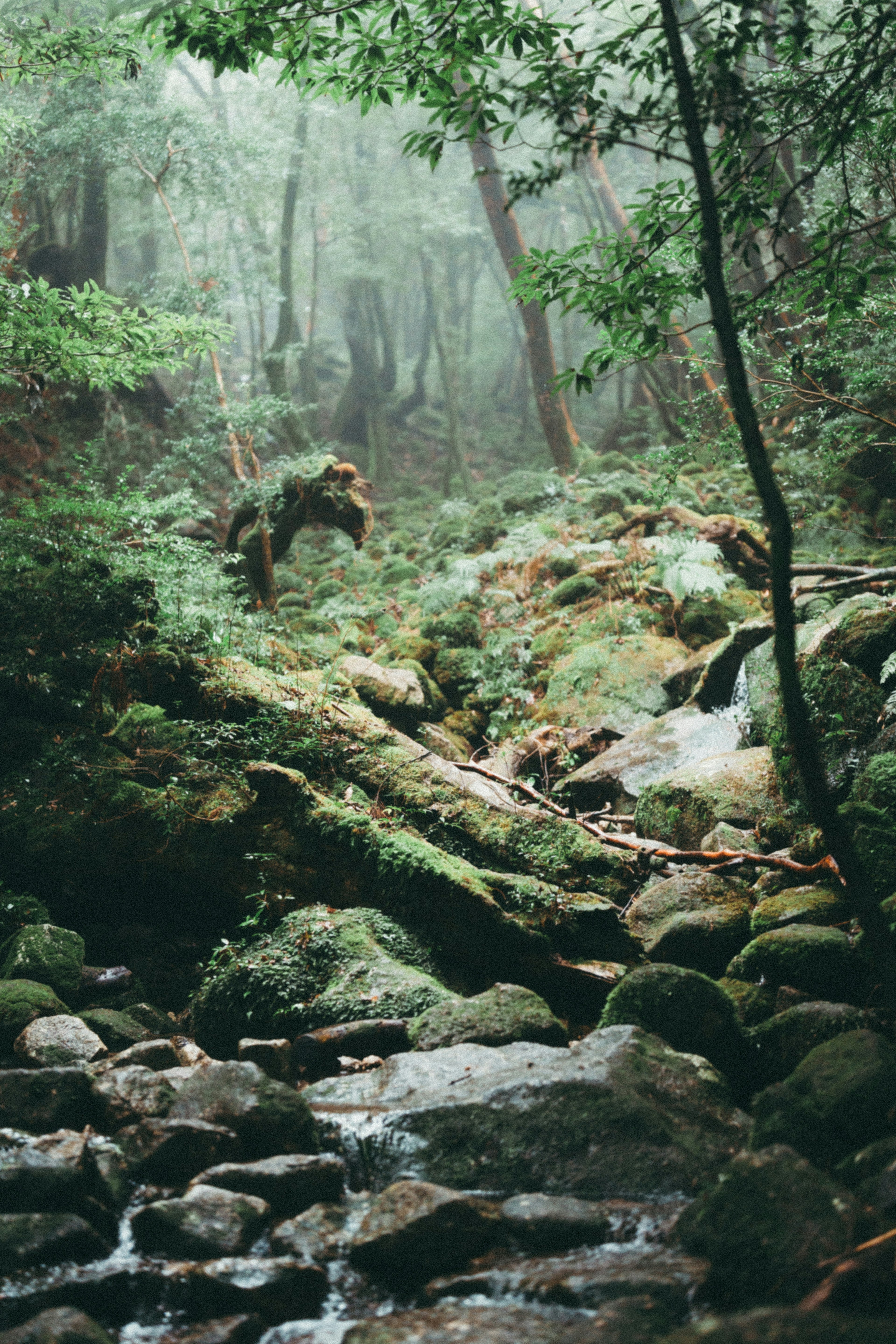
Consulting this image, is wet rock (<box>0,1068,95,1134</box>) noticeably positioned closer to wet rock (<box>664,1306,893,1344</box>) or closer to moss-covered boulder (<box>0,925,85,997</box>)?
moss-covered boulder (<box>0,925,85,997</box>)

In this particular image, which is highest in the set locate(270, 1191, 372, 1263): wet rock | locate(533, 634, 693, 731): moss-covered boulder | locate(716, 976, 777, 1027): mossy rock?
locate(533, 634, 693, 731): moss-covered boulder

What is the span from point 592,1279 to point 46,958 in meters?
3.97

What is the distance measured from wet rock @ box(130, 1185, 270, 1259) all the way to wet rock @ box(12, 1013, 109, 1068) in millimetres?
1518

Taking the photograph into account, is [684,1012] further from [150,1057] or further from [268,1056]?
[150,1057]

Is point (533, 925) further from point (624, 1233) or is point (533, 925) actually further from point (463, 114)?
point (463, 114)

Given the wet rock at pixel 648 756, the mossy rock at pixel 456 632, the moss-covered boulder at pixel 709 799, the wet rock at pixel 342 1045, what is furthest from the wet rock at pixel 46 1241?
the mossy rock at pixel 456 632

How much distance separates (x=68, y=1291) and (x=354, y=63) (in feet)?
18.5

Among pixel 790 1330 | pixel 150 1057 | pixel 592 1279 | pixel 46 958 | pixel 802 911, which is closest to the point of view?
pixel 790 1330

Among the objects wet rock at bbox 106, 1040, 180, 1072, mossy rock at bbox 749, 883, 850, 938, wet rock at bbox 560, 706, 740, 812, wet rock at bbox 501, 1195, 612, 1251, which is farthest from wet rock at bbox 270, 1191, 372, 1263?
wet rock at bbox 560, 706, 740, 812

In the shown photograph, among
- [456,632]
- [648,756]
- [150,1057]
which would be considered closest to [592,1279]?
[150,1057]

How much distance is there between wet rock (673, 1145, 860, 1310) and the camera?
2652mm

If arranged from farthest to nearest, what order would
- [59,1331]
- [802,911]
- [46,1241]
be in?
[802,911]
[46,1241]
[59,1331]

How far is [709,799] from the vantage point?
702 cm

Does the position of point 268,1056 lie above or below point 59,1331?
below
